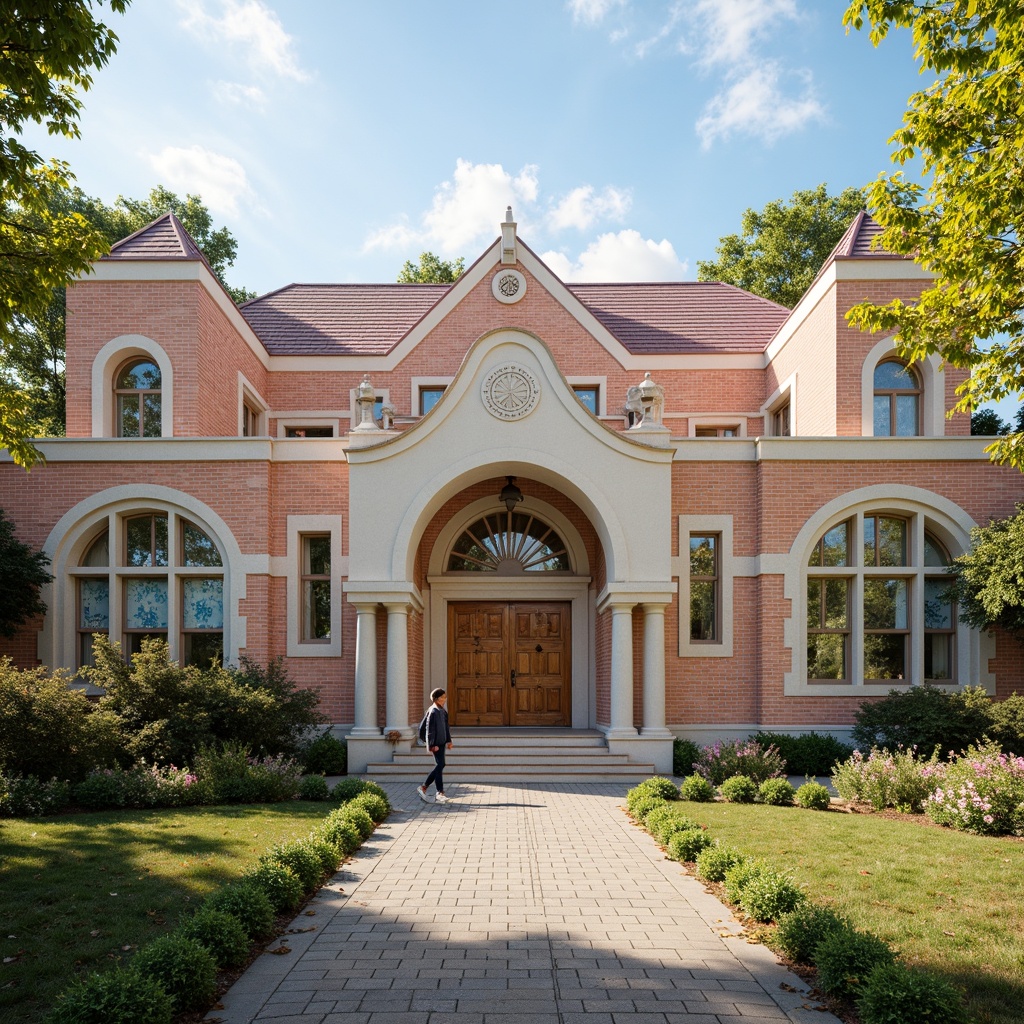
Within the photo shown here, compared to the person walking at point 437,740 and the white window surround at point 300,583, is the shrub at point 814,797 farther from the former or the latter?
the white window surround at point 300,583

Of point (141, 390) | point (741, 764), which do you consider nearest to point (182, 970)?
point (741, 764)

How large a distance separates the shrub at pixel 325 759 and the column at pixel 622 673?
4.63 m

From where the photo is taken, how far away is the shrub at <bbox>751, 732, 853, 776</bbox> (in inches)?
548

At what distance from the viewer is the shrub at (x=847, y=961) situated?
15.6 ft

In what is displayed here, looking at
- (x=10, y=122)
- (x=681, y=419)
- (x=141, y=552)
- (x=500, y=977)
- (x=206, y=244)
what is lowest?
(x=500, y=977)

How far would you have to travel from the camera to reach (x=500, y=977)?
5.15 m

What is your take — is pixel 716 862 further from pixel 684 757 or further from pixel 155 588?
pixel 155 588

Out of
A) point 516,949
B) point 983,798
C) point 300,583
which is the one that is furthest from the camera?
point 300,583

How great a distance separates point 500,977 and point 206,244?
3182 centimetres

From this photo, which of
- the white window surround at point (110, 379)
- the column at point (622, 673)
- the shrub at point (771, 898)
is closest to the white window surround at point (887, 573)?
the column at point (622, 673)

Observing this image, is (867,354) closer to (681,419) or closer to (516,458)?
(681,419)

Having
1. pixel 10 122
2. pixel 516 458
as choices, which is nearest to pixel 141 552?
pixel 516 458

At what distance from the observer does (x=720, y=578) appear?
50.8 feet

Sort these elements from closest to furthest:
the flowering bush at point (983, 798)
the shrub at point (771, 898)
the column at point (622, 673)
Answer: the shrub at point (771, 898) < the flowering bush at point (983, 798) < the column at point (622, 673)
